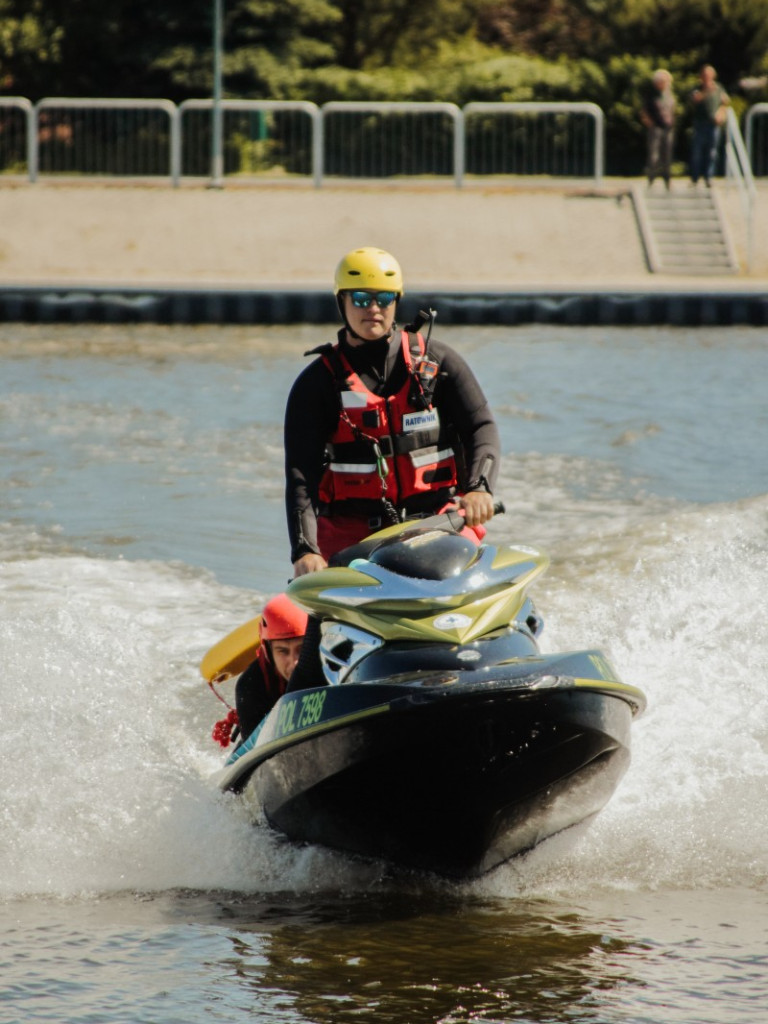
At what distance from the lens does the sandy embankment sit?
75.9 ft

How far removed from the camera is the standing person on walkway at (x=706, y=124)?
23.3 metres

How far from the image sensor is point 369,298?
5324mm

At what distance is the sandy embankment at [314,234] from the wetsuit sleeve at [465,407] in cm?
1703

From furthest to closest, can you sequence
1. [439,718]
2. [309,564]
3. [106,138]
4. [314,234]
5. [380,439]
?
[106,138]
[314,234]
[380,439]
[309,564]
[439,718]

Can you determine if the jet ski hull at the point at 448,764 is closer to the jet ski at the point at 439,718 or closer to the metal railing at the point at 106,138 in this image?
the jet ski at the point at 439,718

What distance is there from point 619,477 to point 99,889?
297 inches

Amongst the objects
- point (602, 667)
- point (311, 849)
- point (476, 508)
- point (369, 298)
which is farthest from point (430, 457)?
point (311, 849)

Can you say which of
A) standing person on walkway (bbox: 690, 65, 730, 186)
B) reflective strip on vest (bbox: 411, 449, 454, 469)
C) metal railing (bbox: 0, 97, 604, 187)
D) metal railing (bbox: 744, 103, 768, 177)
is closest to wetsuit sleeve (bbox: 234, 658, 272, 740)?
reflective strip on vest (bbox: 411, 449, 454, 469)

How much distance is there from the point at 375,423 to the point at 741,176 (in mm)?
20383

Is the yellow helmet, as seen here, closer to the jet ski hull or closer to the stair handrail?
the jet ski hull

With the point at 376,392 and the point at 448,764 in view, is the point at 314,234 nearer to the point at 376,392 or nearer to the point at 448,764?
the point at 376,392

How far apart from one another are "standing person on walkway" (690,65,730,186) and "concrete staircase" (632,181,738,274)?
41 cm

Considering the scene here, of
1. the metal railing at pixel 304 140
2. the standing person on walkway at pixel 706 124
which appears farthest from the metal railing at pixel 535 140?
the standing person on walkway at pixel 706 124

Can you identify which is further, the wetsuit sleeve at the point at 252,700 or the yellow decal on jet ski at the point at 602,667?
the wetsuit sleeve at the point at 252,700
